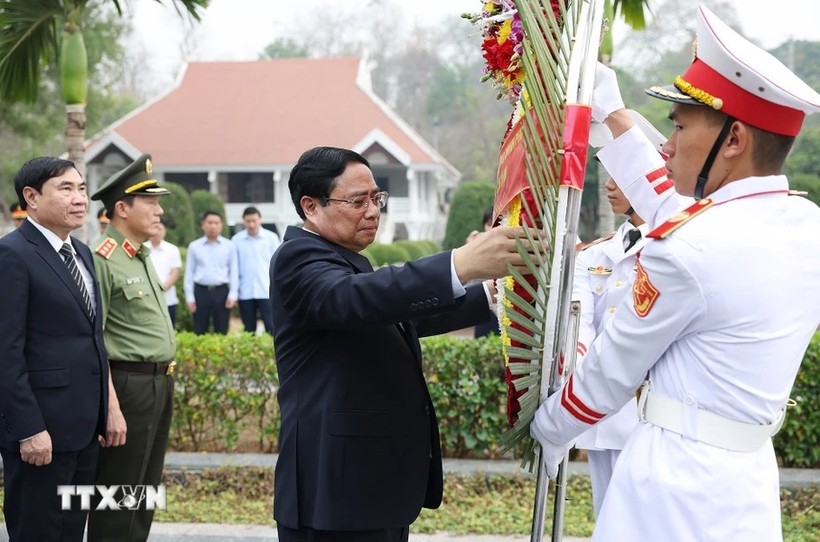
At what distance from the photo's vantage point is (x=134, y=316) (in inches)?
179

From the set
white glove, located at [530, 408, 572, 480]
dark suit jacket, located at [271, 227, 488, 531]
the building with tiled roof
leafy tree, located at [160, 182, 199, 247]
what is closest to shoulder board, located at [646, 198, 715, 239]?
white glove, located at [530, 408, 572, 480]

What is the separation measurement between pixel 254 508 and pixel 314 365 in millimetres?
2987

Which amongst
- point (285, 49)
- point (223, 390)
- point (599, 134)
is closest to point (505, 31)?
point (599, 134)

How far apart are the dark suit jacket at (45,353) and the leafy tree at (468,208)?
68.2ft

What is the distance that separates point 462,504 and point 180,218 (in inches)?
751

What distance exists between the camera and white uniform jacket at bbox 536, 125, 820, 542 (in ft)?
6.80

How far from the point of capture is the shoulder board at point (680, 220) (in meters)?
2.11

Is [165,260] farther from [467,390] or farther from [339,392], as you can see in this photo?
Result: [339,392]

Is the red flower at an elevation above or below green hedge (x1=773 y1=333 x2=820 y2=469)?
above

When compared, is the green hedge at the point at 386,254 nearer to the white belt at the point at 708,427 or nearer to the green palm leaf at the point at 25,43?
the green palm leaf at the point at 25,43

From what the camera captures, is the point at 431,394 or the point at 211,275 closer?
the point at 431,394

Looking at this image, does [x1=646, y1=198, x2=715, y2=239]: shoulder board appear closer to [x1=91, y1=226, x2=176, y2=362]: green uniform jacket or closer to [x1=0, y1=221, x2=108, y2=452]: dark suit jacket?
[x1=0, y1=221, x2=108, y2=452]: dark suit jacket

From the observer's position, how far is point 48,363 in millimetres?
3873

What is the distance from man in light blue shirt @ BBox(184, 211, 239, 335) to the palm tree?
2.77 m
